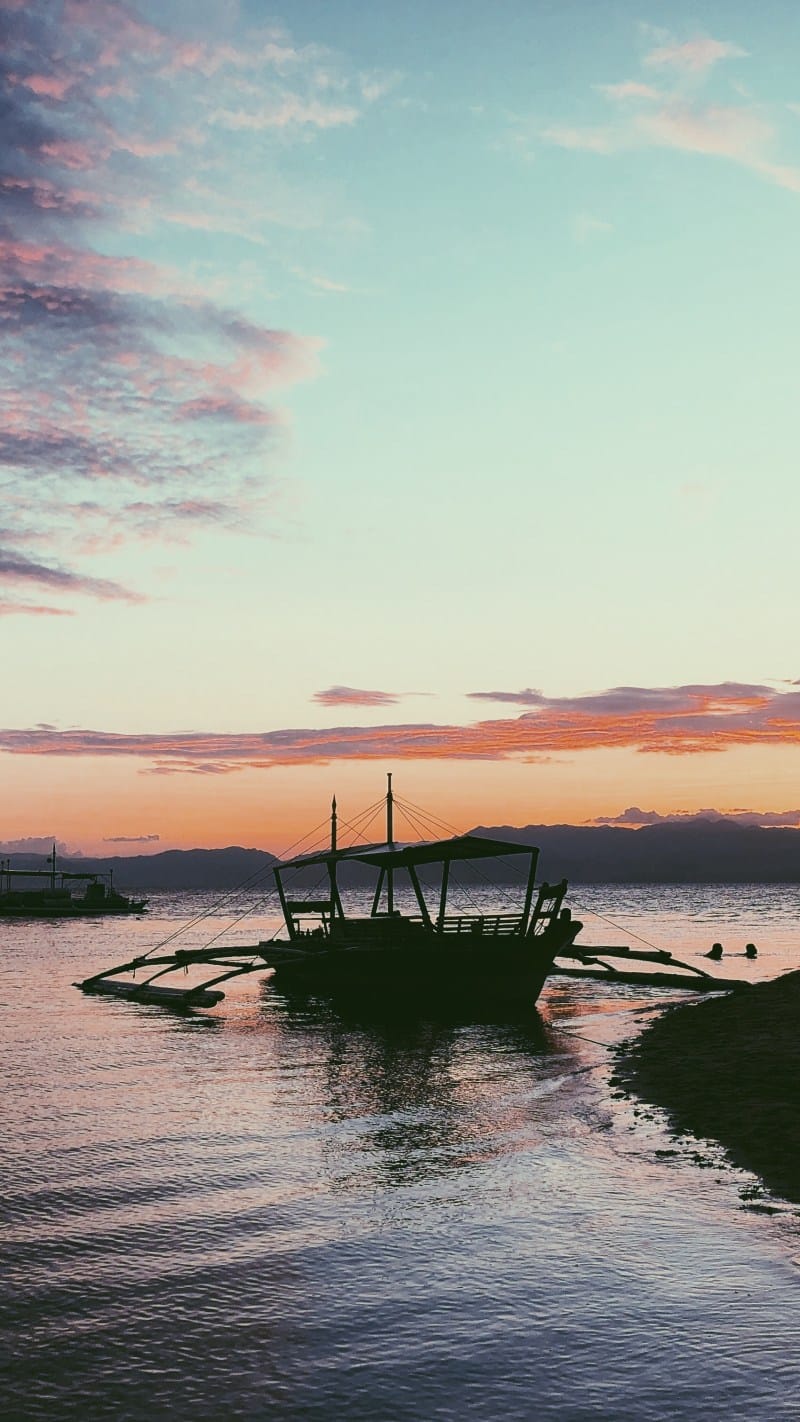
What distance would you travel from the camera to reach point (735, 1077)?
72.3 ft

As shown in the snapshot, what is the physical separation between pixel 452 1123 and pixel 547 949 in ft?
68.1

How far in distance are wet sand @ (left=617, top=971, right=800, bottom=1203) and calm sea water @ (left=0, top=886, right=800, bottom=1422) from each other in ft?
2.65

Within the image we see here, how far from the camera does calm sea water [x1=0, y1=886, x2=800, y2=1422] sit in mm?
9062

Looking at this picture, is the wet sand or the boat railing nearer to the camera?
the wet sand

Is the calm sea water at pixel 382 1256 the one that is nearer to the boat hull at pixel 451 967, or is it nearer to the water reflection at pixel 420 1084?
the water reflection at pixel 420 1084

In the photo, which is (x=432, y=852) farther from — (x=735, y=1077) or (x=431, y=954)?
(x=735, y=1077)

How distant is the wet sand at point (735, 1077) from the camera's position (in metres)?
16.5

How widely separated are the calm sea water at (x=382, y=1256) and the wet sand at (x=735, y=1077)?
0.81 meters

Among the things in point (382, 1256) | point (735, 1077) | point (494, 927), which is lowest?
point (735, 1077)

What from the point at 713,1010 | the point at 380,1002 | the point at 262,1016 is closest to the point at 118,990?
the point at 262,1016

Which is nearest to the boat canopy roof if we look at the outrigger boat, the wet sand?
the outrigger boat

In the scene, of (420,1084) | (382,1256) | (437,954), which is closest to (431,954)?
(437,954)

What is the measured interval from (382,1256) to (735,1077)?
39.4 feet

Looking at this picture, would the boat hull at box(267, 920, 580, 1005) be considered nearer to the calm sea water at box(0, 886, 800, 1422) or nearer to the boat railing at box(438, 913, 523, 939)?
the boat railing at box(438, 913, 523, 939)
